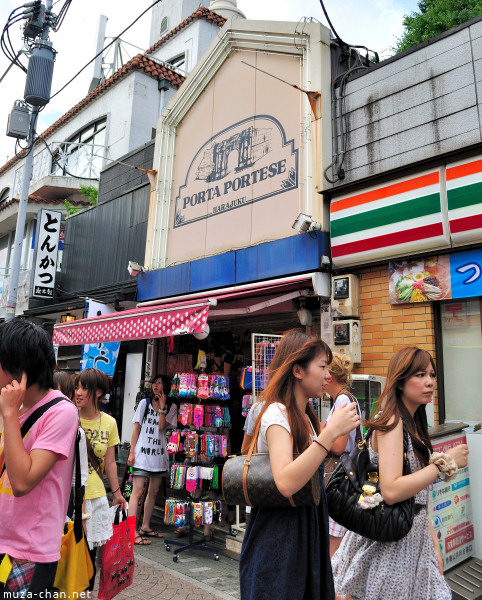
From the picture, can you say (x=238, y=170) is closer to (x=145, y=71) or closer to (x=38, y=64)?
(x=38, y=64)

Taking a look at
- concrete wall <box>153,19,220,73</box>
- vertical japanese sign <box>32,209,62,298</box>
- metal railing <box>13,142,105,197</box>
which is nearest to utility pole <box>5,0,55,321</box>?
vertical japanese sign <box>32,209,62,298</box>

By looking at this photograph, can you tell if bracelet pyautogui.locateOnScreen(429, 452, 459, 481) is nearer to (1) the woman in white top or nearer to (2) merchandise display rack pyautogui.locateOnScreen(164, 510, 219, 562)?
(1) the woman in white top

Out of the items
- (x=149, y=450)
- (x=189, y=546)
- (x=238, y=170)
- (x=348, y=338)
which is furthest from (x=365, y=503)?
(x=238, y=170)

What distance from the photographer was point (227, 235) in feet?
27.9

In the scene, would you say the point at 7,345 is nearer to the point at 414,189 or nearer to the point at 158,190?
the point at 414,189

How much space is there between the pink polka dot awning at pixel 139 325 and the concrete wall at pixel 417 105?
282 cm

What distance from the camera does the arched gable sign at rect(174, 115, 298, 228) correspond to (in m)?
7.79

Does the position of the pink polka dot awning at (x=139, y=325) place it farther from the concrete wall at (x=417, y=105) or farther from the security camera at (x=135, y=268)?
the concrete wall at (x=417, y=105)

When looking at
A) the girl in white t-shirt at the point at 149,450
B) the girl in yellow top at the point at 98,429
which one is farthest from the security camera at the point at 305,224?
the girl in yellow top at the point at 98,429

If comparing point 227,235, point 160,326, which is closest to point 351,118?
point 227,235

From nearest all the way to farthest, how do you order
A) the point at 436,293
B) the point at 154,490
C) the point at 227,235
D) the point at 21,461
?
1. the point at 21,461
2. the point at 436,293
3. the point at 154,490
4. the point at 227,235

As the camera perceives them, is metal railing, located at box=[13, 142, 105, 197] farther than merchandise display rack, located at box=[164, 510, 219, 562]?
Yes

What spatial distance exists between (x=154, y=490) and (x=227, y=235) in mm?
4207

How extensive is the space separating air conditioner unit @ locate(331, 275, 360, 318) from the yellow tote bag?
461 centimetres
